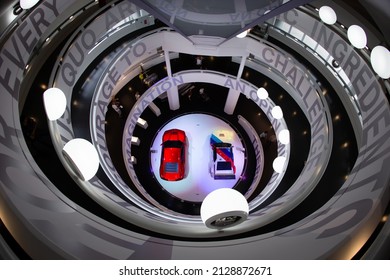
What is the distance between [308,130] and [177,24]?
204 inches

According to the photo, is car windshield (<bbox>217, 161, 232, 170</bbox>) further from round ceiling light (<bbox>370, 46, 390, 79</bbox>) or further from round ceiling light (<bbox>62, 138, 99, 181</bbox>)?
round ceiling light (<bbox>62, 138, 99, 181</bbox>)

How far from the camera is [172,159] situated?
13.8 metres

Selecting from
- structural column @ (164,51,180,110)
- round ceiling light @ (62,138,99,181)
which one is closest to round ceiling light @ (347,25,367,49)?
round ceiling light @ (62,138,99,181)

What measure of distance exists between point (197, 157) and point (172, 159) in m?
1.38

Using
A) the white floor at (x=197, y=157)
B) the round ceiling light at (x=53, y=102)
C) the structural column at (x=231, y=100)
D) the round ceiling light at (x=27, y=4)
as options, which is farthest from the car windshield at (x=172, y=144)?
the round ceiling light at (x=27, y=4)

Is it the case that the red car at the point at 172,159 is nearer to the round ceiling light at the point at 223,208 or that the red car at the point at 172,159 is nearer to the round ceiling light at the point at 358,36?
the round ceiling light at the point at 358,36

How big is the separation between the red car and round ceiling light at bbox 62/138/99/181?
897 cm

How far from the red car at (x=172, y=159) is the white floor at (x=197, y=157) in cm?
27

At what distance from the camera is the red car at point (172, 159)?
541 inches

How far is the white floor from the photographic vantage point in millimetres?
13562

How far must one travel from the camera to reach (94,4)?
7859mm

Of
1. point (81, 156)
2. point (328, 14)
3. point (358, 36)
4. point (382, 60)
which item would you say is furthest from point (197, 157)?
point (382, 60)
